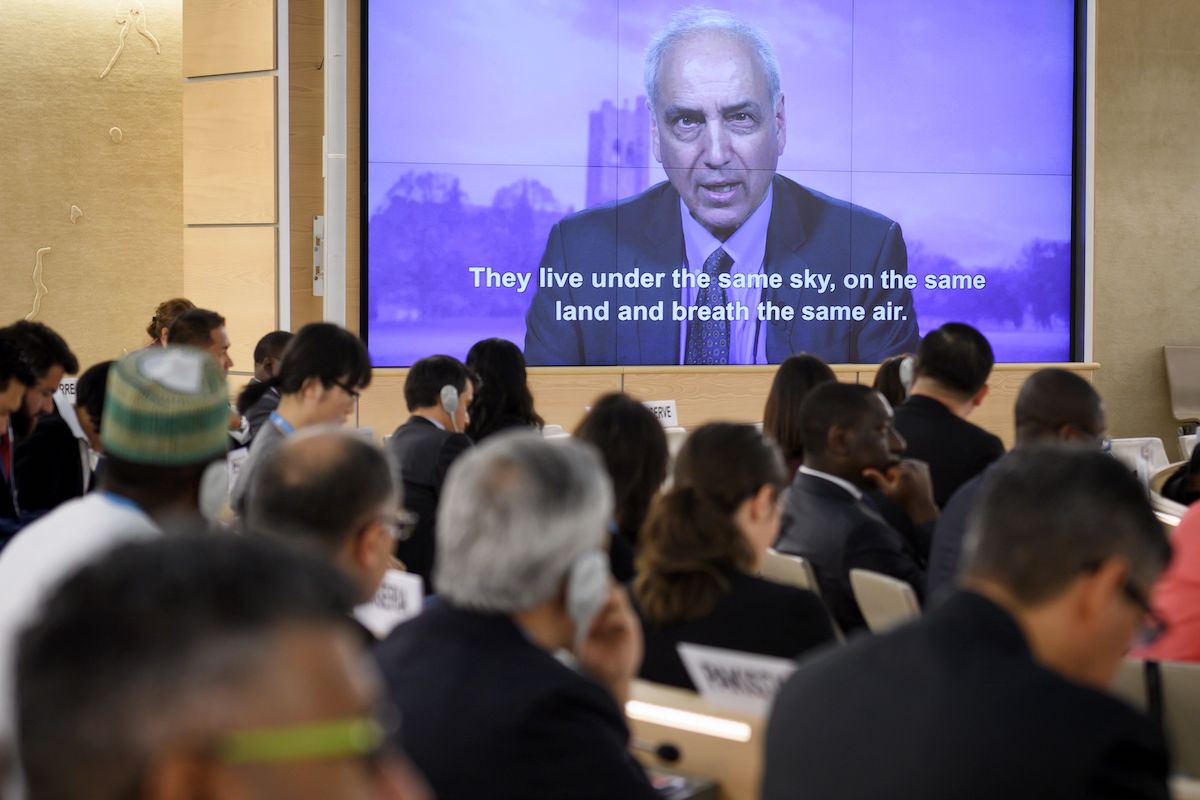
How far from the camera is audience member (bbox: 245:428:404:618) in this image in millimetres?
2195

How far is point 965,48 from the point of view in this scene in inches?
378

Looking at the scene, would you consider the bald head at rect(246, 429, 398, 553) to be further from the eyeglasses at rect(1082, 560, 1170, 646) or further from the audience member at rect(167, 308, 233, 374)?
the audience member at rect(167, 308, 233, 374)

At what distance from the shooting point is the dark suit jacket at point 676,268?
29.4ft

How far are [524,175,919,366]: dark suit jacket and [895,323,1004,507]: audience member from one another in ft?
13.5

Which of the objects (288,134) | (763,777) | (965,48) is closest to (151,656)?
(763,777)

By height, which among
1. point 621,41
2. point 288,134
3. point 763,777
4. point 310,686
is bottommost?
point 763,777

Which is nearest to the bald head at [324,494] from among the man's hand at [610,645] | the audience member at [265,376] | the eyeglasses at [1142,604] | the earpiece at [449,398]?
the man's hand at [610,645]

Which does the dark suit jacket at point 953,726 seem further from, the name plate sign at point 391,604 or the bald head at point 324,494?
the name plate sign at point 391,604

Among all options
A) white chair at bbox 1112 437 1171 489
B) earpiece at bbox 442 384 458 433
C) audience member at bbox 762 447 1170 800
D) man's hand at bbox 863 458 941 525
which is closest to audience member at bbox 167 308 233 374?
earpiece at bbox 442 384 458 433

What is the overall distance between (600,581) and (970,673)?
514 mm

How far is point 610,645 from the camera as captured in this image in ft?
6.49

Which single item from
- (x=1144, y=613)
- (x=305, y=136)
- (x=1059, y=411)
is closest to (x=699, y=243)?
(x=305, y=136)

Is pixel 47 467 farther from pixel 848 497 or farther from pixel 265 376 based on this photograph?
pixel 848 497

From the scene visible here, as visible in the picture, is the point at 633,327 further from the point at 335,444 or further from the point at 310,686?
the point at 310,686
